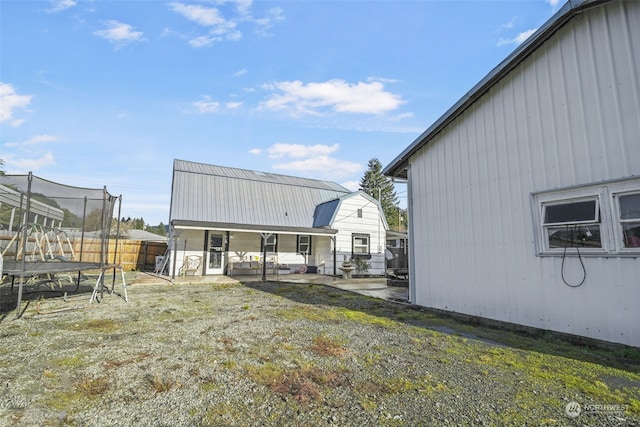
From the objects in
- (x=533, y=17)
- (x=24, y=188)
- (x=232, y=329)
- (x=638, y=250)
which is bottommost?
(x=232, y=329)

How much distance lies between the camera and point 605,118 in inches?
164

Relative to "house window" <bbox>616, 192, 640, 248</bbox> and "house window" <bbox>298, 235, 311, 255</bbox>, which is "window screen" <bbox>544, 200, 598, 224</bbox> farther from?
"house window" <bbox>298, 235, 311, 255</bbox>

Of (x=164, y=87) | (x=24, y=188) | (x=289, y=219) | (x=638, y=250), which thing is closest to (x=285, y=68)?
(x=164, y=87)

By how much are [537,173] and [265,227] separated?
10.9m

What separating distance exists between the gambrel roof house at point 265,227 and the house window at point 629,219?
11151 mm

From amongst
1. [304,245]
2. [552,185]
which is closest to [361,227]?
[304,245]

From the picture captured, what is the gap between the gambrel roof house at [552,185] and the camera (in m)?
4.00

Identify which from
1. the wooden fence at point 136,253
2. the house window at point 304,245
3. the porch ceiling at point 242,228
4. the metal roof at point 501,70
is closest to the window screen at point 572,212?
the metal roof at point 501,70

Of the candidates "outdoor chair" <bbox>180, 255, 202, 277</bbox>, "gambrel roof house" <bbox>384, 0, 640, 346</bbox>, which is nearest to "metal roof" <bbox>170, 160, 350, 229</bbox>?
"outdoor chair" <bbox>180, 255, 202, 277</bbox>

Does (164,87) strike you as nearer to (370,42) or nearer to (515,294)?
(370,42)

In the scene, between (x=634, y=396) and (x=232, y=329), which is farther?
(x=232, y=329)

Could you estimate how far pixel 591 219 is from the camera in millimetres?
4262

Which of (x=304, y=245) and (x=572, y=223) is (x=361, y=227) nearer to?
A: (x=304, y=245)

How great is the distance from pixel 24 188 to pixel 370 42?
10171 millimetres
